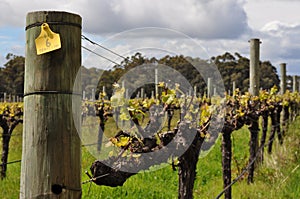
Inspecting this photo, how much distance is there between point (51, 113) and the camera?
2.41 meters

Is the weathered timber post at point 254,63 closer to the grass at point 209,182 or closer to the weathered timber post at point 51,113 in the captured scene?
the grass at point 209,182

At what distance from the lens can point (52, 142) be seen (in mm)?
2424

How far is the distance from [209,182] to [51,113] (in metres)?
6.03

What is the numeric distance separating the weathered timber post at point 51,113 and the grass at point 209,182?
2.98m

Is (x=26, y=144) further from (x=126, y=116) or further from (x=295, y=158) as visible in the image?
(x=295, y=158)

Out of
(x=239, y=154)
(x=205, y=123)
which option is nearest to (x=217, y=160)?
(x=239, y=154)

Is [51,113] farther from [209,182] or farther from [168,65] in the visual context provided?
[209,182]

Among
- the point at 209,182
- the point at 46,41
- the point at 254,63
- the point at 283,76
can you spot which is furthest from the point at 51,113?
the point at 283,76

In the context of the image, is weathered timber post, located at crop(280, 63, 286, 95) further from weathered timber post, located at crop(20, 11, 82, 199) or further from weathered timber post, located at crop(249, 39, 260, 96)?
weathered timber post, located at crop(20, 11, 82, 199)

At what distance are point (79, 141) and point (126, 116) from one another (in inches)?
51.9

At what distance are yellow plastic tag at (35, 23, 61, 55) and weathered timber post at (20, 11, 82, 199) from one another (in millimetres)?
20

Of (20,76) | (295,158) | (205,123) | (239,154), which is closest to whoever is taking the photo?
(205,123)

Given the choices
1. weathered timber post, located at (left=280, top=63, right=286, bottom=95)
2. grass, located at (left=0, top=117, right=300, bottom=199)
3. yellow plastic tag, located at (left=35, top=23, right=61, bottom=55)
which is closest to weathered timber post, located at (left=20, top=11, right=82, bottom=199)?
yellow plastic tag, located at (left=35, top=23, right=61, bottom=55)

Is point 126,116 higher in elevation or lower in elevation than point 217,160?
higher
